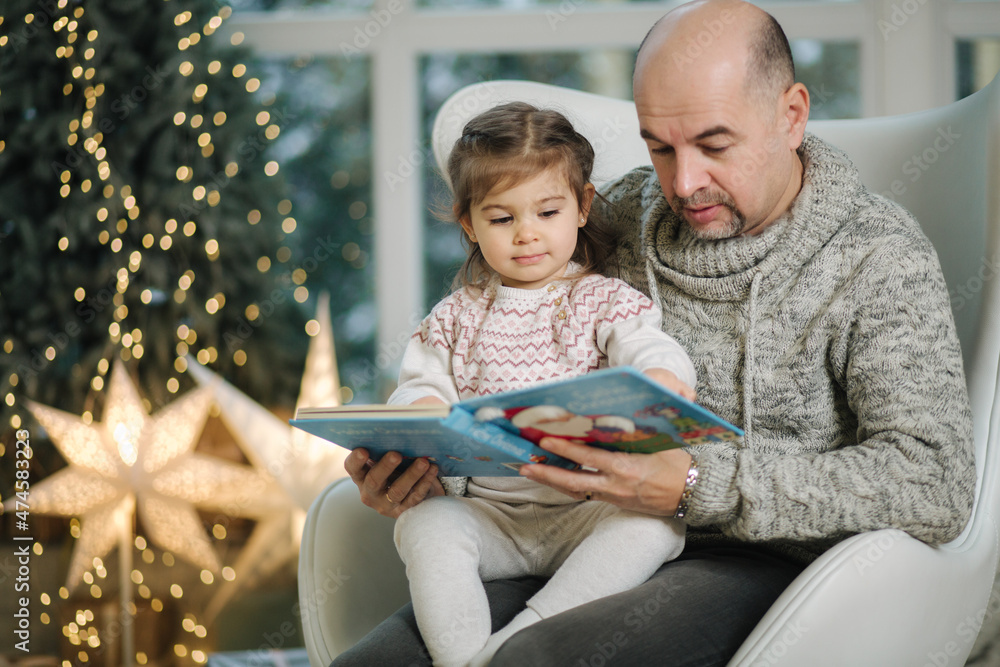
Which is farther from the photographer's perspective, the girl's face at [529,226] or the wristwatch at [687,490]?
the girl's face at [529,226]

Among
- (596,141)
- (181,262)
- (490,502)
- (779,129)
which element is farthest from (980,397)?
(181,262)

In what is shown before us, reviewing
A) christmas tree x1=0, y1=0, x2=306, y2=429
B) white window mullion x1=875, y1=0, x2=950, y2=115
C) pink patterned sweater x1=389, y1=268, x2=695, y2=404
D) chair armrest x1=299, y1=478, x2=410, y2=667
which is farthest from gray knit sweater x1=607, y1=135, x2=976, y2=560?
white window mullion x1=875, y1=0, x2=950, y2=115

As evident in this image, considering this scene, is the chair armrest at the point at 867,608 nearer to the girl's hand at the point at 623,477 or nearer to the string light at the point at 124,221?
the girl's hand at the point at 623,477

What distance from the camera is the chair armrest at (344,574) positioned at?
4.38ft

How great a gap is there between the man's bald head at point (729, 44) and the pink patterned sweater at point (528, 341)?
1.14 ft

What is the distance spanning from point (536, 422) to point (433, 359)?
0.47 m

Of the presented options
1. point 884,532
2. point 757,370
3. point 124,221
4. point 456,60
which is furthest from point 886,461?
point 456,60

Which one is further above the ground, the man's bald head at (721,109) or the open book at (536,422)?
the man's bald head at (721,109)

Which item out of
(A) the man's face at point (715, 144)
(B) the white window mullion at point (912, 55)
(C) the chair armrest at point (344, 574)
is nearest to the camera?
(A) the man's face at point (715, 144)

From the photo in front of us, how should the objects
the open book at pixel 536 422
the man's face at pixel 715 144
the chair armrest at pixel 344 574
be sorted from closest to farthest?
the open book at pixel 536 422, the man's face at pixel 715 144, the chair armrest at pixel 344 574

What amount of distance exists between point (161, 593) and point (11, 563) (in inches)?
20.3

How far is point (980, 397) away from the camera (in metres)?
1.27

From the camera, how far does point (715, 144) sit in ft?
4.00

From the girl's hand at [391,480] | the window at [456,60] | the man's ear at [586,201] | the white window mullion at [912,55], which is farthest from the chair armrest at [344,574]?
the white window mullion at [912,55]
